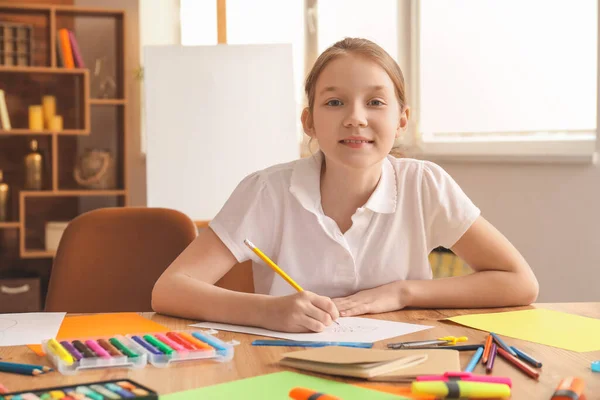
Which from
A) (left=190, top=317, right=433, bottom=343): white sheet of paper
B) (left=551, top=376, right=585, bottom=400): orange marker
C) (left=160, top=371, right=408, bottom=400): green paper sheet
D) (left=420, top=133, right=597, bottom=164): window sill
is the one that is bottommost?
(left=190, top=317, right=433, bottom=343): white sheet of paper

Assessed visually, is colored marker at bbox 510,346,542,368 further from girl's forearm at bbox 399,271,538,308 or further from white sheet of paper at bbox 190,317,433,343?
girl's forearm at bbox 399,271,538,308

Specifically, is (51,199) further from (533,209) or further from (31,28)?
(533,209)

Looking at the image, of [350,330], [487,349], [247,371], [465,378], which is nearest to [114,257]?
[350,330]

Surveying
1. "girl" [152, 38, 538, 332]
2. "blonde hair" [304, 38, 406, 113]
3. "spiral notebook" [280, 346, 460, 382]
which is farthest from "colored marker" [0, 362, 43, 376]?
"blonde hair" [304, 38, 406, 113]

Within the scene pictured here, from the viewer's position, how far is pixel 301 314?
1.25 metres

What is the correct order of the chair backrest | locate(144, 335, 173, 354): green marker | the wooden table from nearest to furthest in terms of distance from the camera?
the wooden table → locate(144, 335, 173, 354): green marker → the chair backrest

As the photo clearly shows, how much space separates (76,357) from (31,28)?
4111mm

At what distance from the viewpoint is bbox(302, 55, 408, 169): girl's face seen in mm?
1548

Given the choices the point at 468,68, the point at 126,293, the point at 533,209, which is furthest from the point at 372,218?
the point at 468,68

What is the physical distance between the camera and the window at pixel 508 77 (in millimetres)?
3098

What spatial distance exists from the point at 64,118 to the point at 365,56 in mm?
3773

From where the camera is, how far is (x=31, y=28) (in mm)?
4723

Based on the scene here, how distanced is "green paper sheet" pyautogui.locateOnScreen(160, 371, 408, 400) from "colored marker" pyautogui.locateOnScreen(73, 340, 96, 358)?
0.18 meters

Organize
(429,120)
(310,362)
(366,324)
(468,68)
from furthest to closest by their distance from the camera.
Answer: (429,120), (468,68), (366,324), (310,362)
